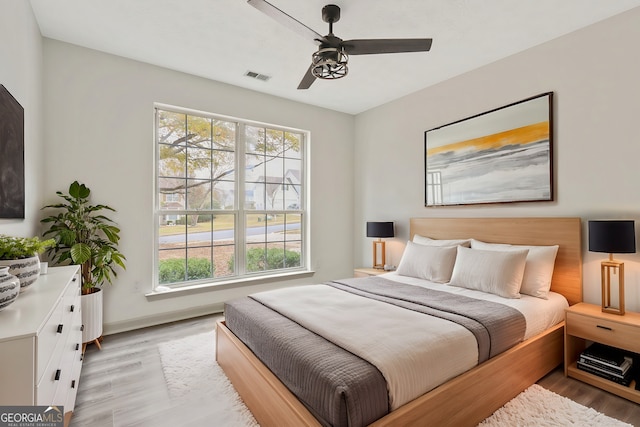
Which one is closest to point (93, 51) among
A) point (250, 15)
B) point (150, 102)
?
point (150, 102)

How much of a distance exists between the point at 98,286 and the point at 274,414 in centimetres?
246

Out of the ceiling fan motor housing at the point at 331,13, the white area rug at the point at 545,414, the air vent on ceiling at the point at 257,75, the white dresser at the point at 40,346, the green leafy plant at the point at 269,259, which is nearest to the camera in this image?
the white dresser at the point at 40,346

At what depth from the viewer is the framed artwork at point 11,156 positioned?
5.74 feet

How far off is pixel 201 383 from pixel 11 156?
6.38 feet

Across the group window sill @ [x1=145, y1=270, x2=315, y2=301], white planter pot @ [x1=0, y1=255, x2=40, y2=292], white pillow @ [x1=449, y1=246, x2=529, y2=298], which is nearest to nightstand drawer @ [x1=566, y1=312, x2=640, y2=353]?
white pillow @ [x1=449, y1=246, x2=529, y2=298]

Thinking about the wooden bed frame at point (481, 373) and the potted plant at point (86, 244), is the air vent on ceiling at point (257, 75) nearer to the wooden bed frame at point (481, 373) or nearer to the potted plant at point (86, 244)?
the potted plant at point (86, 244)

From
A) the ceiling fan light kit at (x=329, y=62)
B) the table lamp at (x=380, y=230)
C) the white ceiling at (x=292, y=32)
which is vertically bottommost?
the table lamp at (x=380, y=230)

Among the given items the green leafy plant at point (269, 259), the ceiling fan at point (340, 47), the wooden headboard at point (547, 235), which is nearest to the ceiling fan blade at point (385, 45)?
the ceiling fan at point (340, 47)

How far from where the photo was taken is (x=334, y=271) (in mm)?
4961

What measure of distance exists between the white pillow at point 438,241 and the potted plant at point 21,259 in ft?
11.2

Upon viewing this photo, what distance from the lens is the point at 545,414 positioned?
6.37 ft

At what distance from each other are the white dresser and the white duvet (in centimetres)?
123

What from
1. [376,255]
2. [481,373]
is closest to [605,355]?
[481,373]

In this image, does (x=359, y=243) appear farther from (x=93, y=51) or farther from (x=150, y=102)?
(x=93, y=51)
